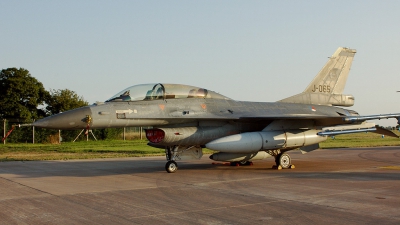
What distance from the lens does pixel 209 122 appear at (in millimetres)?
13648

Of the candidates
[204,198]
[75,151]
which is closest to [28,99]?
[75,151]

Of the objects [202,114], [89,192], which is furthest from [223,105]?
[89,192]

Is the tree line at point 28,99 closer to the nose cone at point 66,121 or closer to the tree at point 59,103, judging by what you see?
the tree at point 59,103

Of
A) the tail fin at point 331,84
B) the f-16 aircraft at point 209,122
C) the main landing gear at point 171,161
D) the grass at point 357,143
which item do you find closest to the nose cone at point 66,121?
the f-16 aircraft at point 209,122

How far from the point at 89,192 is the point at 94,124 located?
8.56 ft

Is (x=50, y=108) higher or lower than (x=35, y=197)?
higher

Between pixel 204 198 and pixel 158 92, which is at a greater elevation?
pixel 158 92

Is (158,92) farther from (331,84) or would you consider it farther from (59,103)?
(59,103)

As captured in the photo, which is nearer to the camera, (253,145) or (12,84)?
(253,145)

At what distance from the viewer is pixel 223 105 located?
14.1 m

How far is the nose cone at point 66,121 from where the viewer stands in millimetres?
11273

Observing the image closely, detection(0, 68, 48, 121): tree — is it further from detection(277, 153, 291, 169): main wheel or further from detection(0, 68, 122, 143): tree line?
detection(277, 153, 291, 169): main wheel

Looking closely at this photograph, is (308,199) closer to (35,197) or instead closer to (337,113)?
(35,197)

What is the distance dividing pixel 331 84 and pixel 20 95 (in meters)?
36.8
